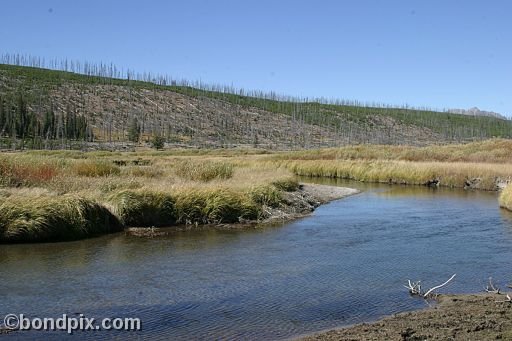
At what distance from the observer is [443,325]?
8781mm

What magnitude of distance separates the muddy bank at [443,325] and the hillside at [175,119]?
70.8m

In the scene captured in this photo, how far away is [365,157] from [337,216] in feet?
122

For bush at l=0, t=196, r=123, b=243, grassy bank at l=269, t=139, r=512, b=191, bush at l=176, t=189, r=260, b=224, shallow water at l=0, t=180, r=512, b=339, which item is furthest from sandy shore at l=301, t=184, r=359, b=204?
bush at l=0, t=196, r=123, b=243

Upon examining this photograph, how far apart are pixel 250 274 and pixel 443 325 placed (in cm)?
503

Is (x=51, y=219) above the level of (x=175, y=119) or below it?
below

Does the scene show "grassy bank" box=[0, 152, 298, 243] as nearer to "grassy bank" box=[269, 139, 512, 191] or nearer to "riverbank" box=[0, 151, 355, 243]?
"riverbank" box=[0, 151, 355, 243]

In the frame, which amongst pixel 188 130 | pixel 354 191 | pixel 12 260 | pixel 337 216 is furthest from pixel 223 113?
pixel 12 260

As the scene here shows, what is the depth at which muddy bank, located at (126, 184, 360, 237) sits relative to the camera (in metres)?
18.4

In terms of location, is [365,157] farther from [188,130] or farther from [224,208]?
[188,130]

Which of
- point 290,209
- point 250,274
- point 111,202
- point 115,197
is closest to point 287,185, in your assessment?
point 290,209

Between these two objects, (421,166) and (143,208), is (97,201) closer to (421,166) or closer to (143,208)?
(143,208)

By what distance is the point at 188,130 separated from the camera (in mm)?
126250

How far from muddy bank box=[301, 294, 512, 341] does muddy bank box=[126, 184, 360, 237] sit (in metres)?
→ 10.0

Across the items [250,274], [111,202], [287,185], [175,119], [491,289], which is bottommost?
[250,274]
